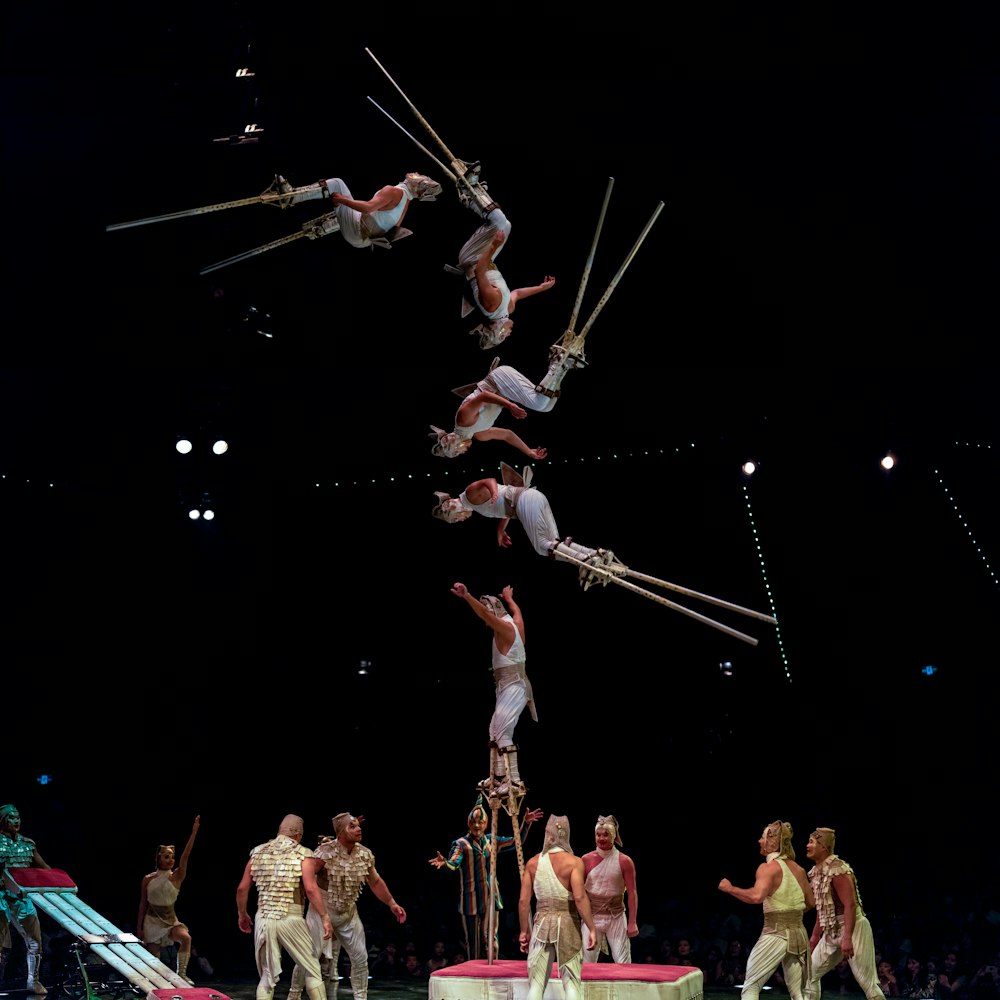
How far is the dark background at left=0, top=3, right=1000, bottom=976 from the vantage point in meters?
9.24

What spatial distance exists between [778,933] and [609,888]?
1.13 m

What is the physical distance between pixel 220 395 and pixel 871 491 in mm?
5204

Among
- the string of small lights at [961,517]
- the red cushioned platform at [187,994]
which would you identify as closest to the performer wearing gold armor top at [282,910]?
the red cushioned platform at [187,994]

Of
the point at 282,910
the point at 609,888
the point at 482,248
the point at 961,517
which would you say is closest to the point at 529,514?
the point at 482,248

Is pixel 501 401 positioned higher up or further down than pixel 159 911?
higher up

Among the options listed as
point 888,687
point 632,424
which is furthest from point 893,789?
point 632,424

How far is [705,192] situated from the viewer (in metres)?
9.94

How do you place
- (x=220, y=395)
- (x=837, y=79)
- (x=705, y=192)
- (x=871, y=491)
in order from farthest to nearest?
(x=871, y=491), (x=220, y=395), (x=705, y=192), (x=837, y=79)

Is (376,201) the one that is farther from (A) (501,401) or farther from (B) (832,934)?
(B) (832,934)

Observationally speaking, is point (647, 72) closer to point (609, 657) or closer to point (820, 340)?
point (820, 340)

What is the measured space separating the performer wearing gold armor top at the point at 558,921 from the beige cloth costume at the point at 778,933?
1.26 meters

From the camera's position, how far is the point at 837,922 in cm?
852

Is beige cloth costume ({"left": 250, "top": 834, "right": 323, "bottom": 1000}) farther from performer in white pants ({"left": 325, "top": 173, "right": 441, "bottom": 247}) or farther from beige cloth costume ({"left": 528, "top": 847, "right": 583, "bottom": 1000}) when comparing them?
performer in white pants ({"left": 325, "top": 173, "right": 441, "bottom": 247})

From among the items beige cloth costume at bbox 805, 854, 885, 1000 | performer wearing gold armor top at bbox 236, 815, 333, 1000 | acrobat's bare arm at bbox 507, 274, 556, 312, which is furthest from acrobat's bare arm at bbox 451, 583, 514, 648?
beige cloth costume at bbox 805, 854, 885, 1000
